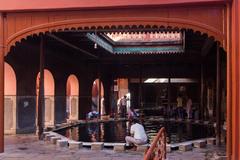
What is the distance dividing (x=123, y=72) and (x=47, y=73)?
848 centimetres

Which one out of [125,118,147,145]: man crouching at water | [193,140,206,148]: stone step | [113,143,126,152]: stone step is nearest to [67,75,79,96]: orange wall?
[125,118,147,145]: man crouching at water

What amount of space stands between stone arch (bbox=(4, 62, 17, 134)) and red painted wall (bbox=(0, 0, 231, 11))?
5.33 m

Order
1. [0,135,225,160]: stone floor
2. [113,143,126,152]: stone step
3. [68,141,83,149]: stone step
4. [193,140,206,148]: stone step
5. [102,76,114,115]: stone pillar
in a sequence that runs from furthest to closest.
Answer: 1. [102,76,114,115]: stone pillar
2. [193,140,206,148]: stone step
3. [68,141,83,149]: stone step
4. [113,143,126,152]: stone step
5. [0,135,225,160]: stone floor

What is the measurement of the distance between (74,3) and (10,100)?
21.8 feet

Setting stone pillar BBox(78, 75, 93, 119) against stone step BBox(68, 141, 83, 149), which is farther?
stone pillar BBox(78, 75, 93, 119)

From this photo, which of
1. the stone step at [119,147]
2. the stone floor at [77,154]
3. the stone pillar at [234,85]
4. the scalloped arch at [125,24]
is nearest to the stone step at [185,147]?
the stone floor at [77,154]

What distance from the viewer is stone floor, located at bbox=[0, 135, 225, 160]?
31.5 ft

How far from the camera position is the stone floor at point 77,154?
9.59 meters

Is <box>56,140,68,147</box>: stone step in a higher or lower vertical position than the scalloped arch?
lower

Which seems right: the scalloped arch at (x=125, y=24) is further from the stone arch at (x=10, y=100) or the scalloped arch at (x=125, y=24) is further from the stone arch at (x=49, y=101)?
the stone arch at (x=49, y=101)

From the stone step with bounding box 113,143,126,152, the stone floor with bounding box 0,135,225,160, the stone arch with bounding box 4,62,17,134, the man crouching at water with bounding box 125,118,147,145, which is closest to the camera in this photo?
the stone floor with bounding box 0,135,225,160

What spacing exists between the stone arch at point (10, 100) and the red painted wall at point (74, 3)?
17.5 ft

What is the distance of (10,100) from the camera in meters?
14.3

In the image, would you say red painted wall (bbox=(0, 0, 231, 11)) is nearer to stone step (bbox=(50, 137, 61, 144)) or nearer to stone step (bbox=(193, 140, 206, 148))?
stone step (bbox=(50, 137, 61, 144))
